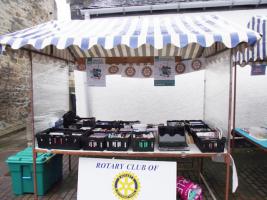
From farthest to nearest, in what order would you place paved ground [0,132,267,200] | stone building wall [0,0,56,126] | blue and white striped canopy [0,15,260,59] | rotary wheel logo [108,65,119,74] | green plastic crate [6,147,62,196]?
stone building wall [0,0,56,126] < rotary wheel logo [108,65,119,74] < paved ground [0,132,267,200] < green plastic crate [6,147,62,196] < blue and white striped canopy [0,15,260,59]

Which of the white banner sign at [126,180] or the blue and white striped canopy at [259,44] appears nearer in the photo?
the white banner sign at [126,180]

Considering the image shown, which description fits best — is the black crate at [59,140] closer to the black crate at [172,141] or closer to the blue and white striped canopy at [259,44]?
the black crate at [172,141]

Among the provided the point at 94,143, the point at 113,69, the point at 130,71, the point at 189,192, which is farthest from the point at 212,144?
the point at 113,69

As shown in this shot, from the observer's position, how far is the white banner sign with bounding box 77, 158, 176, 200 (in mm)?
3066

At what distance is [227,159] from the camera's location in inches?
116

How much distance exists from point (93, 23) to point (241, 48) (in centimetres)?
220

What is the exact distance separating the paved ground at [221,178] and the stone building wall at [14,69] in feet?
9.63

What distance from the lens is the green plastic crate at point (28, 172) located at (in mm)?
3602

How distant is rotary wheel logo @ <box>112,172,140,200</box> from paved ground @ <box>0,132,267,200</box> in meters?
1.01

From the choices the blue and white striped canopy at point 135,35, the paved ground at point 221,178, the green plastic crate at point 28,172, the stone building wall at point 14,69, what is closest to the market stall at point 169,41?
the blue and white striped canopy at point 135,35

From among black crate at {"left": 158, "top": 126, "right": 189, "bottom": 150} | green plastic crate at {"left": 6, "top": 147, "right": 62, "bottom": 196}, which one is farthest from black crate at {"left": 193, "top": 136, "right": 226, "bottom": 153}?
green plastic crate at {"left": 6, "top": 147, "right": 62, "bottom": 196}

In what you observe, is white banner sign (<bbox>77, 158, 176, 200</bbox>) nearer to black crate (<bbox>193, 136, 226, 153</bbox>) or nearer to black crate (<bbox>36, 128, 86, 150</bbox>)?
black crate (<bbox>36, 128, 86, 150</bbox>)

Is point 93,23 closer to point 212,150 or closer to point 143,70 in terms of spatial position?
point 143,70

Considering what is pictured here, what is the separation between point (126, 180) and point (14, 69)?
7493 mm
